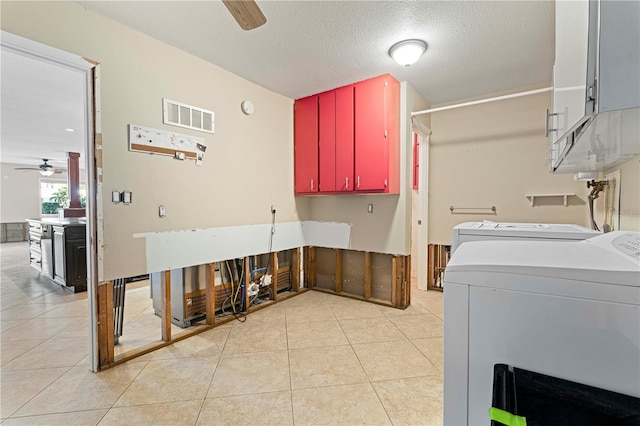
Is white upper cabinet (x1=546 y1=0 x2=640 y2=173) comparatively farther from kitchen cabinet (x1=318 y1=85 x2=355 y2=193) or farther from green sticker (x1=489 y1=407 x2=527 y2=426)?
kitchen cabinet (x1=318 y1=85 x2=355 y2=193)

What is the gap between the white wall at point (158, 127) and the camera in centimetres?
197

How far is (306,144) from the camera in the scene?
3674 millimetres

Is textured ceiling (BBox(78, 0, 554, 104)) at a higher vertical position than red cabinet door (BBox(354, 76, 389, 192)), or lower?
higher

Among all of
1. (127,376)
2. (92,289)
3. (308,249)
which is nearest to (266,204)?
(308,249)

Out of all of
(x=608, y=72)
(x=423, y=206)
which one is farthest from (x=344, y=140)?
(x=608, y=72)

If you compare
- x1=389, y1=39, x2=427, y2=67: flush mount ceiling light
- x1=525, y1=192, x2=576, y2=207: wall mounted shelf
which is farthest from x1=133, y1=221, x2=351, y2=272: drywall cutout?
x1=525, y1=192, x2=576, y2=207: wall mounted shelf

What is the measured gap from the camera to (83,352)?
2.32 m

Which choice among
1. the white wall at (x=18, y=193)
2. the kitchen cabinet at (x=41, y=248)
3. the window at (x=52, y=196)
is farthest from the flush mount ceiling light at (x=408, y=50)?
the window at (x=52, y=196)

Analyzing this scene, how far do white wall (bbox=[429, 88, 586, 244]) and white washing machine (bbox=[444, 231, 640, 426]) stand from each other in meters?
2.76

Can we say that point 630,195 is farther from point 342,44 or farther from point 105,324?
point 105,324

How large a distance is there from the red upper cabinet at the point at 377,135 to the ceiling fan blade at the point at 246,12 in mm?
1775

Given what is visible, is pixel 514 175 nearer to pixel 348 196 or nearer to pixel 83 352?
pixel 348 196

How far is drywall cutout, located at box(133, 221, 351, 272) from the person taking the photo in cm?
244

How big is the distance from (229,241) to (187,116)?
1.29 metres
